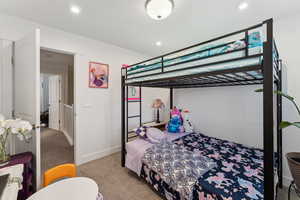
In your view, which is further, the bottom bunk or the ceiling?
the ceiling

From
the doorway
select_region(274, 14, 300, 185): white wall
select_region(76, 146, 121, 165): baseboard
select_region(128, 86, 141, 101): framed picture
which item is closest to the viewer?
select_region(274, 14, 300, 185): white wall

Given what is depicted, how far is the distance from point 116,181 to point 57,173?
1.07 meters

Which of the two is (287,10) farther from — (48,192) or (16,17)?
(16,17)

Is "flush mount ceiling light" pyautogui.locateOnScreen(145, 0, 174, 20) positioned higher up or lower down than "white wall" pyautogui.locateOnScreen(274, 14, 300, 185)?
higher up

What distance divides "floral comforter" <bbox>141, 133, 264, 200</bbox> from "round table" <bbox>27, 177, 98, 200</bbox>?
886 mm

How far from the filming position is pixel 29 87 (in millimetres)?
1500

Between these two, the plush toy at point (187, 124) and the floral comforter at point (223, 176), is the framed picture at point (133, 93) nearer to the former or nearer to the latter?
the plush toy at point (187, 124)

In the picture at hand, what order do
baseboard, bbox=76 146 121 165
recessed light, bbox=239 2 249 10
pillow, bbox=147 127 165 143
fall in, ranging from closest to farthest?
1. recessed light, bbox=239 2 249 10
2. pillow, bbox=147 127 165 143
3. baseboard, bbox=76 146 121 165

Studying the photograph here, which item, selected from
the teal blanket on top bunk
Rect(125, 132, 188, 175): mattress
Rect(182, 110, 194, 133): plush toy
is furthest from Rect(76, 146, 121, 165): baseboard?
the teal blanket on top bunk

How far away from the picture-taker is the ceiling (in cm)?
162

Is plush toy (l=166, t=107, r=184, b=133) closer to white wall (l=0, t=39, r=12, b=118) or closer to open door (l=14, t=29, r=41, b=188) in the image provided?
open door (l=14, t=29, r=41, b=188)

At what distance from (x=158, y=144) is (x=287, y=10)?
8.65 ft

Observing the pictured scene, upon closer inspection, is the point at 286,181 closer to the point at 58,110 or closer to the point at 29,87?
the point at 29,87

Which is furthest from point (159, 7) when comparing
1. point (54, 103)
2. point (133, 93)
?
point (54, 103)
